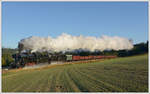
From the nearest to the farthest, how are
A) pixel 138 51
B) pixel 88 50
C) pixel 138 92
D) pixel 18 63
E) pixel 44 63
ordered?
pixel 138 92, pixel 18 63, pixel 44 63, pixel 88 50, pixel 138 51

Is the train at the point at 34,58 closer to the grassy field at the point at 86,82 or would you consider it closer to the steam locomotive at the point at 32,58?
the steam locomotive at the point at 32,58

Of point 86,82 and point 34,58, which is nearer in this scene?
point 86,82

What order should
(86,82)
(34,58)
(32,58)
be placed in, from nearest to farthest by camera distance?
(86,82) → (32,58) → (34,58)

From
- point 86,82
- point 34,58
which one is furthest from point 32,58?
point 86,82

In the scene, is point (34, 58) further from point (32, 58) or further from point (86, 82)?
point (86, 82)

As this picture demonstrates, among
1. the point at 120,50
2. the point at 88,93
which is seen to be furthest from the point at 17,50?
the point at 120,50

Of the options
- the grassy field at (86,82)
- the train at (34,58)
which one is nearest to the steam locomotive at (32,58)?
the train at (34,58)

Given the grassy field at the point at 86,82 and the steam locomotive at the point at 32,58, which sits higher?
the steam locomotive at the point at 32,58

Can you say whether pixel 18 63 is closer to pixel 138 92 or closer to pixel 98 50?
pixel 138 92

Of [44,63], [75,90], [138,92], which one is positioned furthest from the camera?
[44,63]

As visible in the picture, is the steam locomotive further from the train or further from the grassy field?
the grassy field

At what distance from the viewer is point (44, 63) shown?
40281 mm

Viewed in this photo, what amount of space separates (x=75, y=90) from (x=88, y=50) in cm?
4763

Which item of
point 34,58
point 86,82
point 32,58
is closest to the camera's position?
point 86,82
